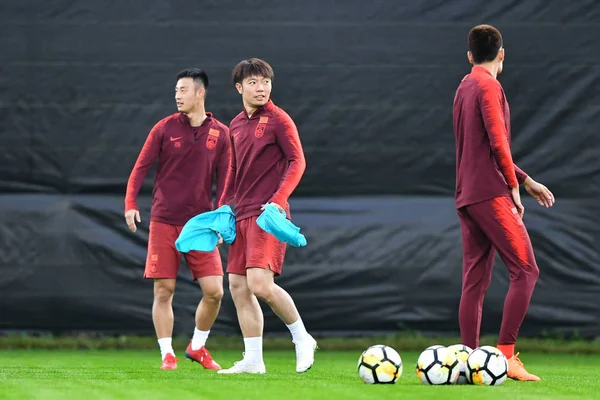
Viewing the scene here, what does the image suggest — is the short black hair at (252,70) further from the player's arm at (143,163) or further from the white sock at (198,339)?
the white sock at (198,339)

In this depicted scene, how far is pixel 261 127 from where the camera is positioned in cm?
625

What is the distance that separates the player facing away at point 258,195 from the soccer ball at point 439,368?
109 cm

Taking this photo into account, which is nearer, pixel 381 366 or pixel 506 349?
pixel 381 366

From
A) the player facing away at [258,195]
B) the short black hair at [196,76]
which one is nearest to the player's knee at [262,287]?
the player facing away at [258,195]

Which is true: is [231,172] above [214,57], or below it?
below

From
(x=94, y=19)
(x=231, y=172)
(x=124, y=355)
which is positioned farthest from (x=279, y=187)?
(x=94, y=19)

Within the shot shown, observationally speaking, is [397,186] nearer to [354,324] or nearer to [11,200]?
[354,324]

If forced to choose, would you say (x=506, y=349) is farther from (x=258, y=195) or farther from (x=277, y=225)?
(x=258, y=195)

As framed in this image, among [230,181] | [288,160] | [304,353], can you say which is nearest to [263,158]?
[288,160]

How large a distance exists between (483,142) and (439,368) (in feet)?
4.10

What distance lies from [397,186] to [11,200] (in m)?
2.86

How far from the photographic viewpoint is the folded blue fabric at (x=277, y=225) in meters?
5.93

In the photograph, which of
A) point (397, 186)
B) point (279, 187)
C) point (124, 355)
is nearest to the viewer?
point (279, 187)

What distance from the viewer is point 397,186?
870 cm
